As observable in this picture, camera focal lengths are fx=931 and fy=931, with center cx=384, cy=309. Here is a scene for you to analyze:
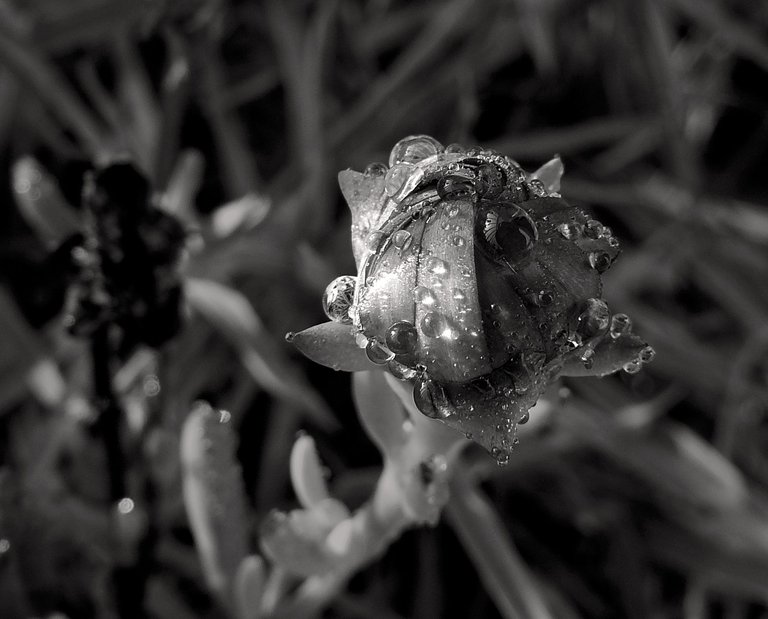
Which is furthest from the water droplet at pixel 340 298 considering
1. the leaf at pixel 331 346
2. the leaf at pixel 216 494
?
the leaf at pixel 216 494

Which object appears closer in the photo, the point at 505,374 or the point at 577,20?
the point at 505,374

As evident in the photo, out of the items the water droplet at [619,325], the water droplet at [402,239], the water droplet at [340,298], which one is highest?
the water droplet at [402,239]

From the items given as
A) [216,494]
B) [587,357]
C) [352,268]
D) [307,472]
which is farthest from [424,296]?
[352,268]

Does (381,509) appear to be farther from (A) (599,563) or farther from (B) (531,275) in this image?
(A) (599,563)

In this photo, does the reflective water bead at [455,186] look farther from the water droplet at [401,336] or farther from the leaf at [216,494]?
the leaf at [216,494]

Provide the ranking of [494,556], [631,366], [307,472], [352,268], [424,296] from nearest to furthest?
[424,296]
[631,366]
[307,472]
[494,556]
[352,268]

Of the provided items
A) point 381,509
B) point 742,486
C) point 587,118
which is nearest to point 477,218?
point 381,509

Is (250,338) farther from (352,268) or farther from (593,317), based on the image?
(593,317)
